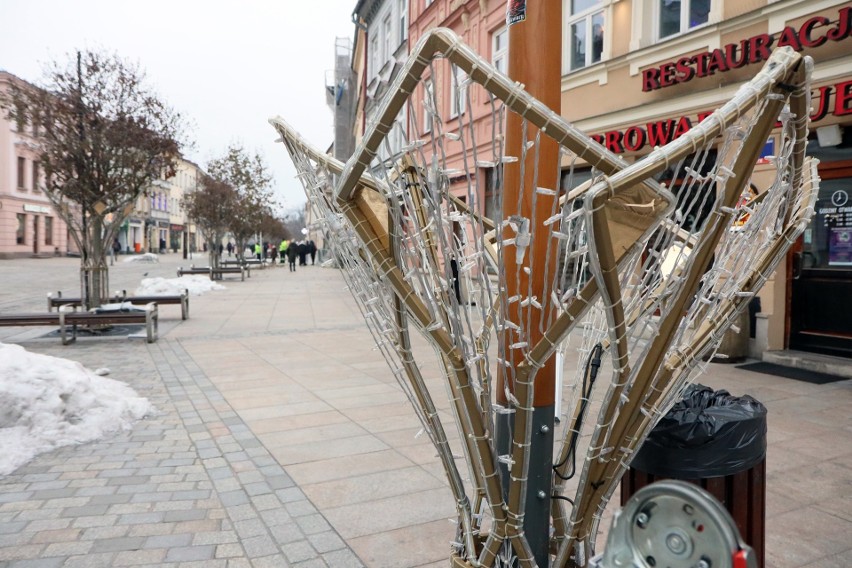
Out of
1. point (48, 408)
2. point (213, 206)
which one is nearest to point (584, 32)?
point (48, 408)

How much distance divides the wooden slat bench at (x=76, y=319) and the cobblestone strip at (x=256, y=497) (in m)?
3.76

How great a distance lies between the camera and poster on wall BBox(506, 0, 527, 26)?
5.98 ft

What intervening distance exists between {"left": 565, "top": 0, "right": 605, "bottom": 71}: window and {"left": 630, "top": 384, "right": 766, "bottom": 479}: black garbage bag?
1001 cm

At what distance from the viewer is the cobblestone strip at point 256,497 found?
2.98 metres

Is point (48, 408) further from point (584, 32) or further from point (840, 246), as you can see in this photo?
point (584, 32)

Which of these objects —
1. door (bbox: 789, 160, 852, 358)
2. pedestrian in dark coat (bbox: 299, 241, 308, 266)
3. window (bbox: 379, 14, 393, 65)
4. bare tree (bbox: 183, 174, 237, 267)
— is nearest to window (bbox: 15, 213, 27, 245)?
pedestrian in dark coat (bbox: 299, 241, 308, 266)

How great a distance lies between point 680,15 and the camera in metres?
9.29

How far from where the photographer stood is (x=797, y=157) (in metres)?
1.72

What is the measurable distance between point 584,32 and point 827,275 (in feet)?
20.4

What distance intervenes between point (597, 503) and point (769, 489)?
7.89 feet

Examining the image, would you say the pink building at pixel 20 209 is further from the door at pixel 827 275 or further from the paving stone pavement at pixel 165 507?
the door at pixel 827 275

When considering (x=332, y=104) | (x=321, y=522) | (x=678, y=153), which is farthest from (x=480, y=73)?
(x=332, y=104)

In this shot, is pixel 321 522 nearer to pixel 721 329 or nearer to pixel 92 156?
pixel 721 329

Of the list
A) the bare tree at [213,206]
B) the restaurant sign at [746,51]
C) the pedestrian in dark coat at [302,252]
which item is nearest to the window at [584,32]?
the restaurant sign at [746,51]
